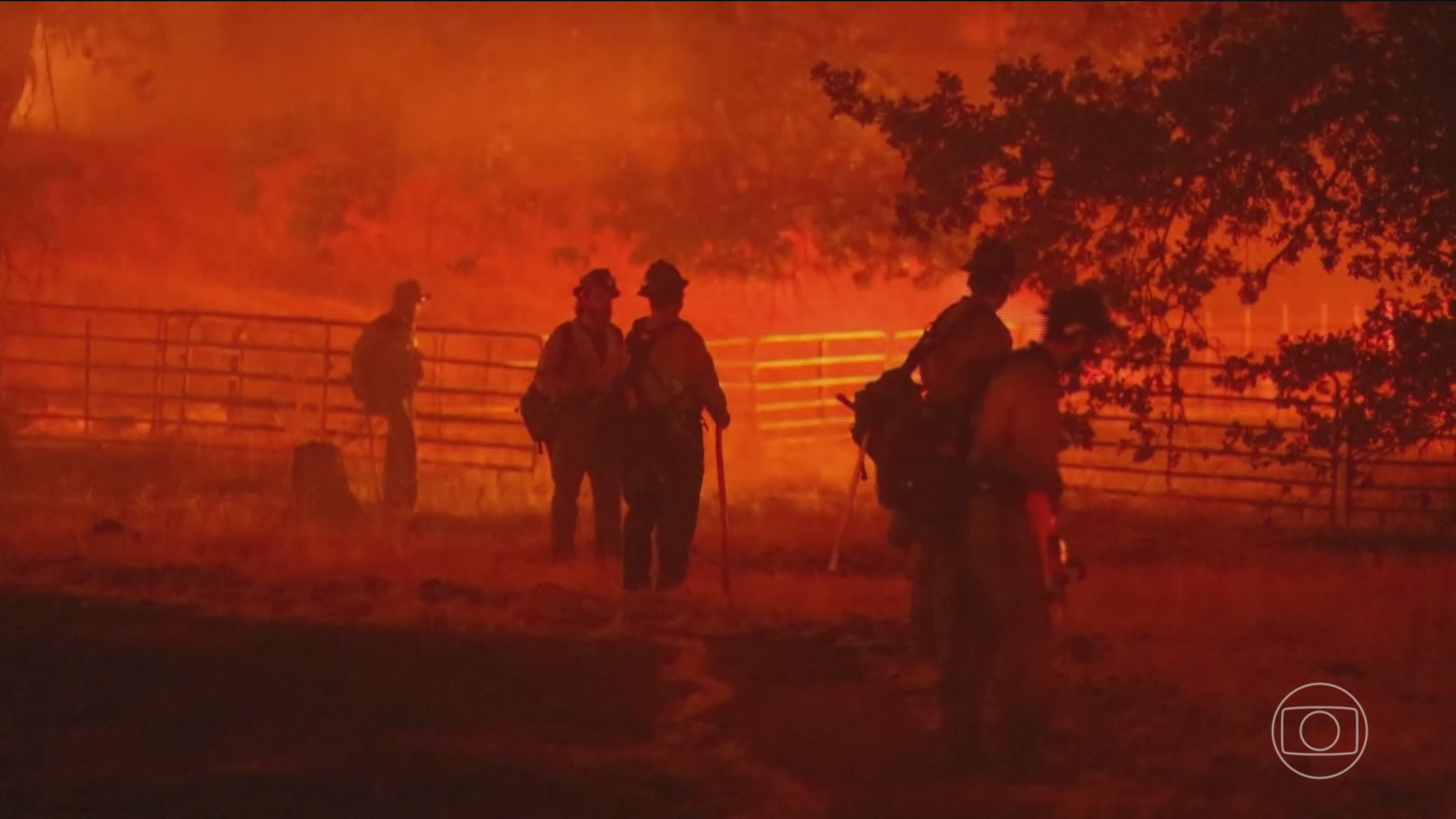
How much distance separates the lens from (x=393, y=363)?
50.9 feet

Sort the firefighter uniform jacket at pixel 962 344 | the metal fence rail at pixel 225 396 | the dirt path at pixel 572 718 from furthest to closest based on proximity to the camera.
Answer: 1. the metal fence rail at pixel 225 396
2. the firefighter uniform jacket at pixel 962 344
3. the dirt path at pixel 572 718

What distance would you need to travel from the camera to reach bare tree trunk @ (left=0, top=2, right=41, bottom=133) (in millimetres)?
17859

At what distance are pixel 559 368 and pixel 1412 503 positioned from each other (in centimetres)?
948

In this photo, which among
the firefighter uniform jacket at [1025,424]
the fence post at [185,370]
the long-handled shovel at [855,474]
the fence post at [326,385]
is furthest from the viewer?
the fence post at [185,370]

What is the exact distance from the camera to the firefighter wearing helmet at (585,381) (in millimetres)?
11102

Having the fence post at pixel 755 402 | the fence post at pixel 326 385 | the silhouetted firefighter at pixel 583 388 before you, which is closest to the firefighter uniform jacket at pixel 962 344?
the silhouetted firefighter at pixel 583 388

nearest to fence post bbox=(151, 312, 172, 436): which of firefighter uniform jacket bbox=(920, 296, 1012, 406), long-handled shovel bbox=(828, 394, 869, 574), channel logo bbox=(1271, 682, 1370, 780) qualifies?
long-handled shovel bbox=(828, 394, 869, 574)

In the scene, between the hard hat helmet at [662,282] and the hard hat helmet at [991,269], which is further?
the hard hat helmet at [662,282]

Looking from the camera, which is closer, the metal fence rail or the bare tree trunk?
the bare tree trunk

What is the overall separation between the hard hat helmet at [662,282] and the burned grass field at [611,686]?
1527 mm

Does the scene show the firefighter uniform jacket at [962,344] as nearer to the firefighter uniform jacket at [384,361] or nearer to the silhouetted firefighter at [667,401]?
the silhouetted firefighter at [667,401]

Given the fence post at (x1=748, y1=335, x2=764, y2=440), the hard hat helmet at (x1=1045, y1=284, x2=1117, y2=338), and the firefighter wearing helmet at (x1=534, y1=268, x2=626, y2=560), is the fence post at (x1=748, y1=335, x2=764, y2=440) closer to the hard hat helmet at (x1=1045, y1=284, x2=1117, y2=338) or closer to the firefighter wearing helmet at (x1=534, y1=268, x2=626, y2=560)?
the firefighter wearing helmet at (x1=534, y1=268, x2=626, y2=560)

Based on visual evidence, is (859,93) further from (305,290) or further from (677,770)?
(305,290)

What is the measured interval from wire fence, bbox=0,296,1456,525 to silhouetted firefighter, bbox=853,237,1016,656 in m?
5.32
